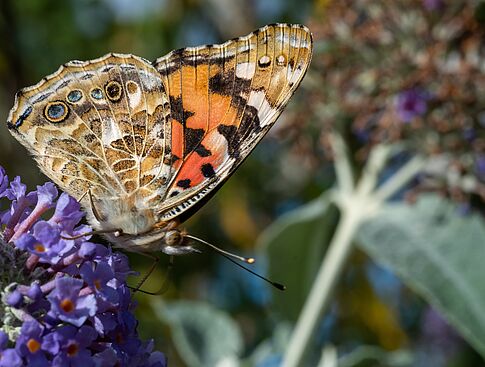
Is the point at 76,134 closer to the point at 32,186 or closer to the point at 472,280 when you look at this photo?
the point at 32,186

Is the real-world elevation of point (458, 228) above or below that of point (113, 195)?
above

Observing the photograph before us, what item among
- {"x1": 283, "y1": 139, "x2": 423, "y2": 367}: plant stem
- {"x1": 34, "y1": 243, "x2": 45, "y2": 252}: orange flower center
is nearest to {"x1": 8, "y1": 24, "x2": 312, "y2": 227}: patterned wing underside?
{"x1": 34, "y1": 243, "x2": 45, "y2": 252}: orange flower center

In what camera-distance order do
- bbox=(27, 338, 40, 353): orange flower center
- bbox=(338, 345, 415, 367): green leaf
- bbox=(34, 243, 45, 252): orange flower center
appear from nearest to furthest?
bbox=(27, 338, 40, 353): orange flower center < bbox=(34, 243, 45, 252): orange flower center < bbox=(338, 345, 415, 367): green leaf

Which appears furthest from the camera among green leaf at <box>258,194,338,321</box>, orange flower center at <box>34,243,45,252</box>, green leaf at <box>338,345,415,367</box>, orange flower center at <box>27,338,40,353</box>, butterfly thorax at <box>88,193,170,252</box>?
green leaf at <box>258,194,338,321</box>

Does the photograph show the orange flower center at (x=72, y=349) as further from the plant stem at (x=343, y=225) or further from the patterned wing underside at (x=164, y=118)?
the plant stem at (x=343, y=225)

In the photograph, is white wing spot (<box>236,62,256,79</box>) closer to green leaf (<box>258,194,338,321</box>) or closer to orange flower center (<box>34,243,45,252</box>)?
orange flower center (<box>34,243,45,252</box>)

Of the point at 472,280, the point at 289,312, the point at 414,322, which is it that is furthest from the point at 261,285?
the point at 472,280
